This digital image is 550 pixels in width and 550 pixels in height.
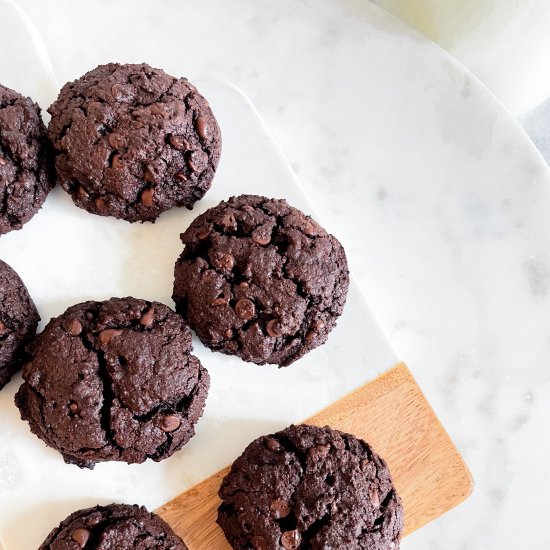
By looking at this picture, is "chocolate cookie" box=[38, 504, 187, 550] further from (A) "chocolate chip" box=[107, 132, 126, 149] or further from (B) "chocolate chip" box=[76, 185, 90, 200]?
(A) "chocolate chip" box=[107, 132, 126, 149]

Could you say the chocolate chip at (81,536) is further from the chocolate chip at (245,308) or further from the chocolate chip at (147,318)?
the chocolate chip at (245,308)

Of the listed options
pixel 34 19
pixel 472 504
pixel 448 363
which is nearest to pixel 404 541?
pixel 472 504

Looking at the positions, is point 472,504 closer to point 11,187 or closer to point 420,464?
point 420,464

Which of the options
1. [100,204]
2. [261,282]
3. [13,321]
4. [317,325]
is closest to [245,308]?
[261,282]

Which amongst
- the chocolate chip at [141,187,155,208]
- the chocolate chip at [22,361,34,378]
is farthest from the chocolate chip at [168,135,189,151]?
the chocolate chip at [22,361,34,378]

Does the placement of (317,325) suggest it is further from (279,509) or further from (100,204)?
(100,204)

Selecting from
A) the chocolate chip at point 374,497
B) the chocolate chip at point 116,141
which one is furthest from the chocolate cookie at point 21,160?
the chocolate chip at point 374,497
